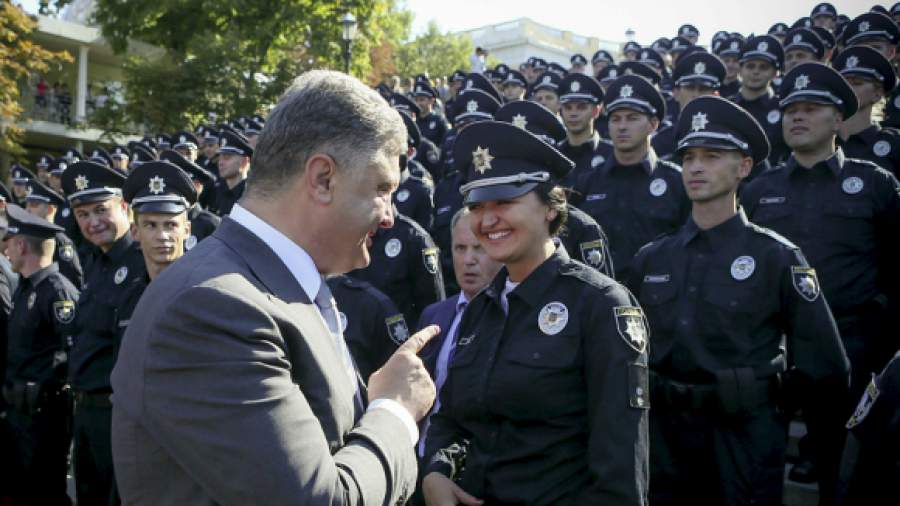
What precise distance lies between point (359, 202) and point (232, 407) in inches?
23.2

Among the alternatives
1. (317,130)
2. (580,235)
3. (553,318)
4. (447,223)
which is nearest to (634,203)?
(580,235)

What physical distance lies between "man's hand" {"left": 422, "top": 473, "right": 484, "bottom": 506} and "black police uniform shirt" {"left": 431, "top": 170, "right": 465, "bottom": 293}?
4.53m

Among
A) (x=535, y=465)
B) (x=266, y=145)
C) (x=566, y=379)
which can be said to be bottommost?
(x=535, y=465)

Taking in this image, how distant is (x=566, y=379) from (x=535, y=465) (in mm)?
335

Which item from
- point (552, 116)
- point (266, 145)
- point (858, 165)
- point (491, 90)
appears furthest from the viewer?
point (491, 90)

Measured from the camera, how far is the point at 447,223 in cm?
765

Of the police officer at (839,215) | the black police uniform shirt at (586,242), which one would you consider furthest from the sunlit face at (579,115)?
the black police uniform shirt at (586,242)

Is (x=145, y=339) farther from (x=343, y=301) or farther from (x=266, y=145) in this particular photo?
(x=343, y=301)

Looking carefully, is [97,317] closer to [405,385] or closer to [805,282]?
[405,385]

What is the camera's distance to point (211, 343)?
1.44m

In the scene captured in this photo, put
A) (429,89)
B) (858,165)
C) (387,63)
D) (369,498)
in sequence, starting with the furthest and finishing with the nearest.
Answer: (387,63) < (429,89) < (858,165) < (369,498)

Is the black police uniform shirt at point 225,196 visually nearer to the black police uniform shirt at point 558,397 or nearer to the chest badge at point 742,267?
the chest badge at point 742,267

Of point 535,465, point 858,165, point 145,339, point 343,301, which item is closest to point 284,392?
point 145,339

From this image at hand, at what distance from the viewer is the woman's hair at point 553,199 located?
3100 millimetres
